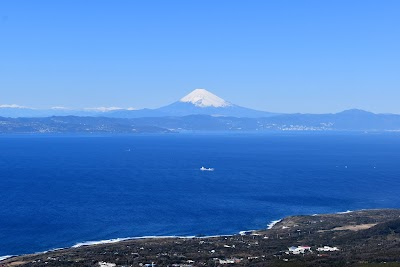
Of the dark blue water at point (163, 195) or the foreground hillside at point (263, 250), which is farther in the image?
the dark blue water at point (163, 195)

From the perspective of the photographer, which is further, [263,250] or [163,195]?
[163,195]

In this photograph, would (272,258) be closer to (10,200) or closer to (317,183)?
(10,200)

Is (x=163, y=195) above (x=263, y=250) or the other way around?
the other way around

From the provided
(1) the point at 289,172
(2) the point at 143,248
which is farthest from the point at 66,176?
(2) the point at 143,248

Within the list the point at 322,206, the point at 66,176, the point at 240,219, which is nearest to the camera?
the point at 240,219

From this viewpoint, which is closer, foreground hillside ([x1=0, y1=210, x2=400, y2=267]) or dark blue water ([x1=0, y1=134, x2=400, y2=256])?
foreground hillside ([x1=0, y1=210, x2=400, y2=267])
